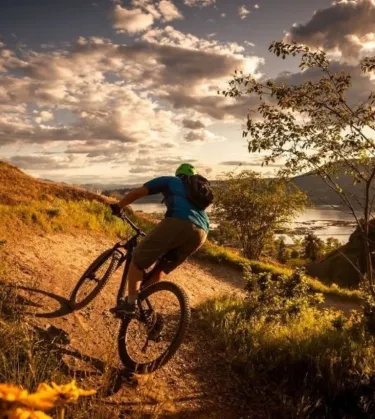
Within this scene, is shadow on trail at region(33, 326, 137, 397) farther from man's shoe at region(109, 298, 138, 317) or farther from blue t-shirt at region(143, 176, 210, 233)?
blue t-shirt at region(143, 176, 210, 233)

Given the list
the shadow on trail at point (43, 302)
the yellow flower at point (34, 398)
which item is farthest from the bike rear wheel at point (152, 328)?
the yellow flower at point (34, 398)

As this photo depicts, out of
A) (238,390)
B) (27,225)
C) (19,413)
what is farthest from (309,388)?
(27,225)

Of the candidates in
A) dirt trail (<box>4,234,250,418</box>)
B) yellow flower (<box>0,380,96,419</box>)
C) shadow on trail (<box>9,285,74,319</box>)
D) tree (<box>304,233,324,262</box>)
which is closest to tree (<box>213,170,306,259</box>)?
dirt trail (<box>4,234,250,418</box>)

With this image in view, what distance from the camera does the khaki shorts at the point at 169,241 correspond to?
5.25m

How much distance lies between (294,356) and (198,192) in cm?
283

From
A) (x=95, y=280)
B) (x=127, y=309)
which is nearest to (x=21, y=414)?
(x=127, y=309)

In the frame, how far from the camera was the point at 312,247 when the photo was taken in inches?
3541

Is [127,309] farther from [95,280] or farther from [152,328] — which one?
[95,280]

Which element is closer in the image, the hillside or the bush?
the hillside

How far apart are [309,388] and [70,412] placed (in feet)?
10.3

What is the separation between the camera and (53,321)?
6273 millimetres

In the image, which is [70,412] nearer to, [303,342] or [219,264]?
[303,342]

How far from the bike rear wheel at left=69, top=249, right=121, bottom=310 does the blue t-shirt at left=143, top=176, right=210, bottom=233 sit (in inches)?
70.0

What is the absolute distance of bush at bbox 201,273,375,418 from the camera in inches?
188
